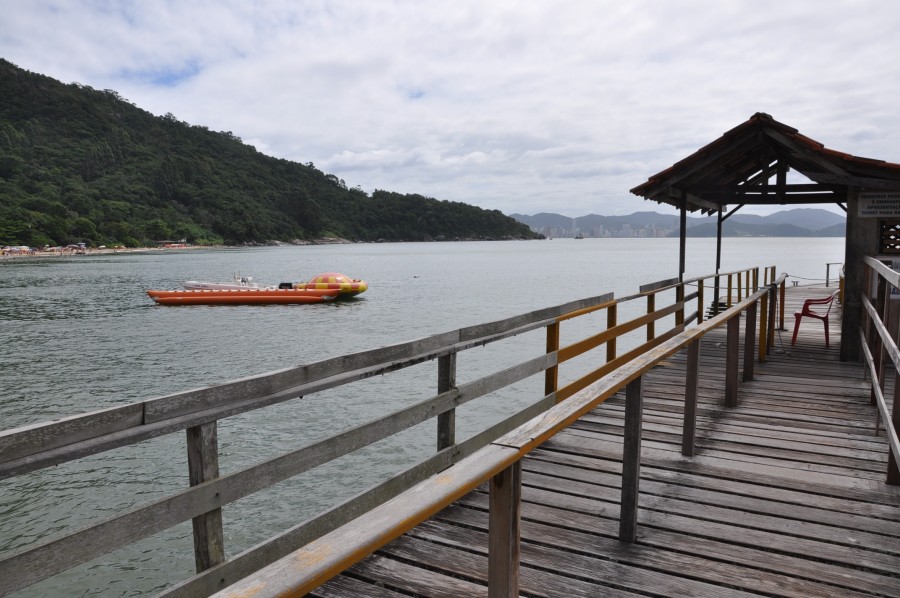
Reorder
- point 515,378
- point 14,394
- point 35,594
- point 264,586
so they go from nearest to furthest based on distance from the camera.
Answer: point 264,586 < point 515,378 < point 35,594 < point 14,394

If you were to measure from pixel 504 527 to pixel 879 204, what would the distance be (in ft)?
28.6

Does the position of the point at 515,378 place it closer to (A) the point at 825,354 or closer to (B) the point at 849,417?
(B) the point at 849,417

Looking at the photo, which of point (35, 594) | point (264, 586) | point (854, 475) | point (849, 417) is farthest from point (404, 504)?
point (35, 594)

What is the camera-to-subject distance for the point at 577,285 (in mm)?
62000

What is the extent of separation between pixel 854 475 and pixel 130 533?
4529 mm

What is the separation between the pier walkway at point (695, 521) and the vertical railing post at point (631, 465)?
0.10 m

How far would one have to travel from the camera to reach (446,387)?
14.1 feet

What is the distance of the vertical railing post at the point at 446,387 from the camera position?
4250 mm

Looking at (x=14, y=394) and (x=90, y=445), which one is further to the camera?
(x=14, y=394)

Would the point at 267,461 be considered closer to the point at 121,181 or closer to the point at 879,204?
the point at 879,204

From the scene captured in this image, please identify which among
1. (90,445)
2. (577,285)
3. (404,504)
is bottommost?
(577,285)

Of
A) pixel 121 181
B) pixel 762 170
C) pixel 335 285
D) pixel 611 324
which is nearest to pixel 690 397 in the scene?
pixel 611 324

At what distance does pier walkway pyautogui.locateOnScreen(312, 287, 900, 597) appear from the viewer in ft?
10.0

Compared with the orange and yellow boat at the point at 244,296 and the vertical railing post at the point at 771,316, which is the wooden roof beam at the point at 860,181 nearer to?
the vertical railing post at the point at 771,316
